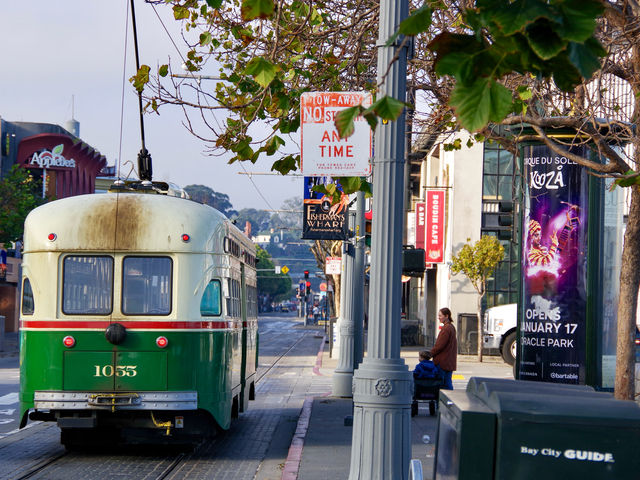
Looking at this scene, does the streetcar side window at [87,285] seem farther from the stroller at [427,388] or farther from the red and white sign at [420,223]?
the red and white sign at [420,223]

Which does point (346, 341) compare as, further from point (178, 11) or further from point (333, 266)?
point (333, 266)

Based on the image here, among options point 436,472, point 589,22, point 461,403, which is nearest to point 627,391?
point 436,472

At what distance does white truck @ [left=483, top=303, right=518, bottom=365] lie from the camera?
1113 inches

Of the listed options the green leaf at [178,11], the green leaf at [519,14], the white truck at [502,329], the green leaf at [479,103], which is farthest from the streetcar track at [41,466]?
the white truck at [502,329]

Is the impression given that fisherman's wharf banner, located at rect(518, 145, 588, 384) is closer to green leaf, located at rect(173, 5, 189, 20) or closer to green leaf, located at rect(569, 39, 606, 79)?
green leaf, located at rect(173, 5, 189, 20)

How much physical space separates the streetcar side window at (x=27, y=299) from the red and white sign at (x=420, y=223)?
26637 mm

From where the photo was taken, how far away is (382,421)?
7.35 m

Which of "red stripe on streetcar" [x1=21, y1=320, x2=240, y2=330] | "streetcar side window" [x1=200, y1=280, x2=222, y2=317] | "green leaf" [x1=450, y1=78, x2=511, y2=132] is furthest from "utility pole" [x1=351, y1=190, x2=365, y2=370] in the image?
"green leaf" [x1=450, y1=78, x2=511, y2=132]

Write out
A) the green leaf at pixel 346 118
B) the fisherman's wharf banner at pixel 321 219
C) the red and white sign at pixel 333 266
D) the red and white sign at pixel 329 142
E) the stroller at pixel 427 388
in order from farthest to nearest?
the red and white sign at pixel 333 266, the fisherman's wharf banner at pixel 321 219, the stroller at pixel 427 388, the red and white sign at pixel 329 142, the green leaf at pixel 346 118

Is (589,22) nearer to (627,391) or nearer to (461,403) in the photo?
(461,403)

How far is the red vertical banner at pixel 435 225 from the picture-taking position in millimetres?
36406

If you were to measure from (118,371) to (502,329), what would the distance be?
19.0 m

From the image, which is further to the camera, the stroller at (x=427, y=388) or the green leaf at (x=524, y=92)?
the stroller at (x=427, y=388)

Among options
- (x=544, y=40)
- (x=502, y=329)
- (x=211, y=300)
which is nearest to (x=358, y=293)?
(x=211, y=300)
